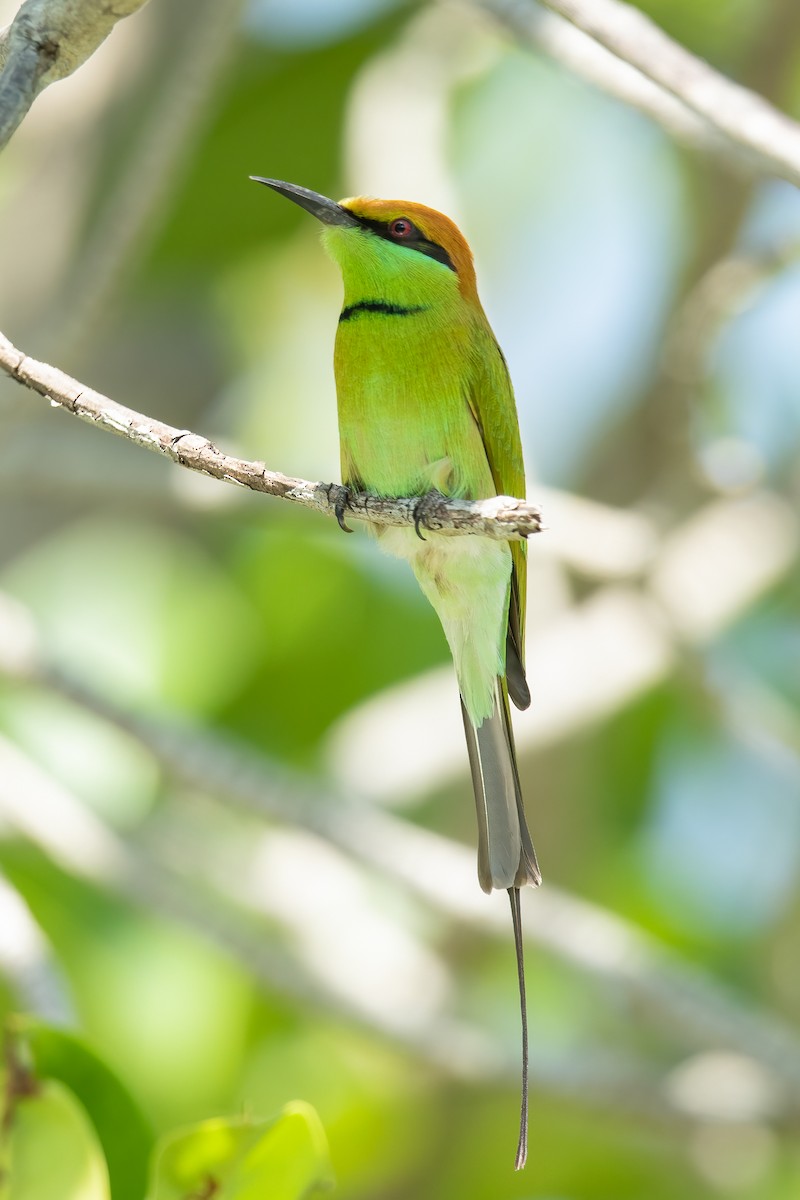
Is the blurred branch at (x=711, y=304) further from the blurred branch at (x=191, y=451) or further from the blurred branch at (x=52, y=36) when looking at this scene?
the blurred branch at (x=52, y=36)

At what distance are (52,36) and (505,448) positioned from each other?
49.2 inches

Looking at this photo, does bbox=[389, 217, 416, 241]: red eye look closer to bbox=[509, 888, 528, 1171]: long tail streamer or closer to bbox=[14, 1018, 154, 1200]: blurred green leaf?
bbox=[509, 888, 528, 1171]: long tail streamer

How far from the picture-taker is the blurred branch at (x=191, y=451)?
135 centimetres

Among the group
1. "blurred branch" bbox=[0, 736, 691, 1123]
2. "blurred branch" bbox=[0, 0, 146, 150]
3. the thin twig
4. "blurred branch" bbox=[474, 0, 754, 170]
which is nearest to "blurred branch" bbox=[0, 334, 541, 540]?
"blurred branch" bbox=[0, 0, 146, 150]

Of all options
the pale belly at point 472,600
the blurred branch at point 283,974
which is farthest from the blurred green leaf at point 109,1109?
the blurred branch at point 283,974

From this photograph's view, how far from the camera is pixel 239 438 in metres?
4.31

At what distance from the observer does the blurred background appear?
276cm

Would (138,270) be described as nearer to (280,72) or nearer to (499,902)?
(280,72)

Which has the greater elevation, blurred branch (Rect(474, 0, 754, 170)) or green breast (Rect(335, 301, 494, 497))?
blurred branch (Rect(474, 0, 754, 170))

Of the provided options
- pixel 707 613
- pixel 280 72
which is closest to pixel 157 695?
pixel 707 613

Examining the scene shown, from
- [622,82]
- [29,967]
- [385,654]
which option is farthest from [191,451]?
[385,654]

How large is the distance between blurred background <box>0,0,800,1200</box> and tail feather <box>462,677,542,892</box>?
1.75 feet

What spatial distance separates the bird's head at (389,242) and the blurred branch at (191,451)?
89 centimetres

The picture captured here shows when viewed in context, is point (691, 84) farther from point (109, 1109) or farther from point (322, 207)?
point (109, 1109)
